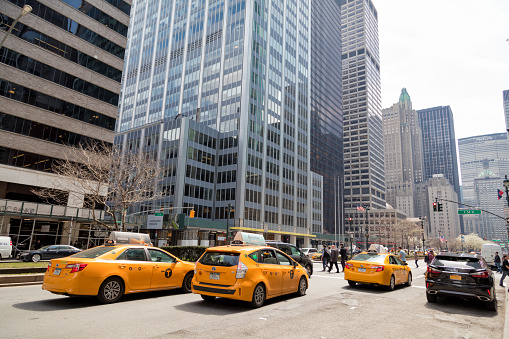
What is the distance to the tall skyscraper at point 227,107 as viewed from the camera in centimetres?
6444

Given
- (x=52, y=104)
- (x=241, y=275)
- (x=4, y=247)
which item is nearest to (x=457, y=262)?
(x=241, y=275)

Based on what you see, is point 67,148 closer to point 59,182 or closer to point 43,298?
point 59,182

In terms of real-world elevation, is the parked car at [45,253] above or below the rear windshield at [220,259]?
below

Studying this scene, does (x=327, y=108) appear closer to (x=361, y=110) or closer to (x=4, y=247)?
(x=361, y=110)

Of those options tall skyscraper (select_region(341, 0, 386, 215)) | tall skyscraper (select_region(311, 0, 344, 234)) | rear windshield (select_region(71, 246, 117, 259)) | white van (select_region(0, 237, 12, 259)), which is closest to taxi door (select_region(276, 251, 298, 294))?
rear windshield (select_region(71, 246, 117, 259))

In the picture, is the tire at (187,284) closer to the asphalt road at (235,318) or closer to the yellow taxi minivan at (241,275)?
the asphalt road at (235,318)

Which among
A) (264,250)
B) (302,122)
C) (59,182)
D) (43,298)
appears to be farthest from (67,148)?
(302,122)

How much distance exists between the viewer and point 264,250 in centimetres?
954

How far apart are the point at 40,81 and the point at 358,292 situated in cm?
3411

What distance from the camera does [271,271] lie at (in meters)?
9.28

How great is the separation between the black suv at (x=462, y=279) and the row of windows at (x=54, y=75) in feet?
119

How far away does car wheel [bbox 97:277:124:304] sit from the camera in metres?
8.62

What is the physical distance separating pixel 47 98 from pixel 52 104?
2.25 ft

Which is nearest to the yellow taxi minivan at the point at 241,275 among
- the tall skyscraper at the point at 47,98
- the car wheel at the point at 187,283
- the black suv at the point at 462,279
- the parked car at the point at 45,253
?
the car wheel at the point at 187,283
